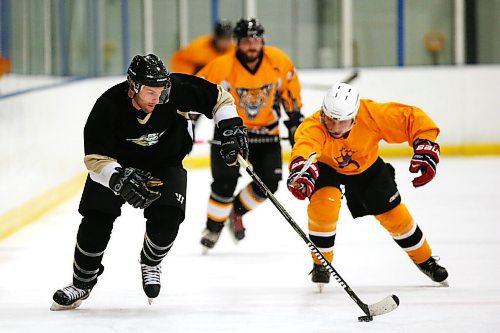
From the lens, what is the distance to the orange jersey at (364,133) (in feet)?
12.9

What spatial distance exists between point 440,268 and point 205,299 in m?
0.88

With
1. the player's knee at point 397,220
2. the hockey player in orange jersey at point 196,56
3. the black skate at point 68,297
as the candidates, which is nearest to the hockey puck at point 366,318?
the player's knee at point 397,220

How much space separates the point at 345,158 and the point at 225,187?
1.20 m

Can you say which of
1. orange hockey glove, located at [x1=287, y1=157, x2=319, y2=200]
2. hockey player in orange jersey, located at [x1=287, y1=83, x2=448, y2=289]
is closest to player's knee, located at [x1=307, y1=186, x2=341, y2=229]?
hockey player in orange jersey, located at [x1=287, y1=83, x2=448, y2=289]

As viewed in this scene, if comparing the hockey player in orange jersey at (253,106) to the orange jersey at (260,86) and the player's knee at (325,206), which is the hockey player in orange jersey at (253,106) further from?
the player's knee at (325,206)

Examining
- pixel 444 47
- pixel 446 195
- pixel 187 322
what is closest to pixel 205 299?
pixel 187 322

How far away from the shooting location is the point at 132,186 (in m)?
3.49

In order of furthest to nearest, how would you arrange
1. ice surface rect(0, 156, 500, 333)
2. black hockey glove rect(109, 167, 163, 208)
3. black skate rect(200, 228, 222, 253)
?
black skate rect(200, 228, 222, 253) → ice surface rect(0, 156, 500, 333) → black hockey glove rect(109, 167, 163, 208)

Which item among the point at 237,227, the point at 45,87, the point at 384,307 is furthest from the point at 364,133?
the point at 45,87

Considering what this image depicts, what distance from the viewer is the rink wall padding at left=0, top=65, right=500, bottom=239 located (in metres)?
5.84

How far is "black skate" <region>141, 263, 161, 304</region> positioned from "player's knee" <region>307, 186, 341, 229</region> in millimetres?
611

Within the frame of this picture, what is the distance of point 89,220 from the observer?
371 cm

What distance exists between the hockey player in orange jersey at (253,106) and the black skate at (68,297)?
1307 millimetres

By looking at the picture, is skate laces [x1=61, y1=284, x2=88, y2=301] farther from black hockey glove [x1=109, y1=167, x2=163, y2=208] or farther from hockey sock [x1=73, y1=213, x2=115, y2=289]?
black hockey glove [x1=109, y1=167, x2=163, y2=208]
